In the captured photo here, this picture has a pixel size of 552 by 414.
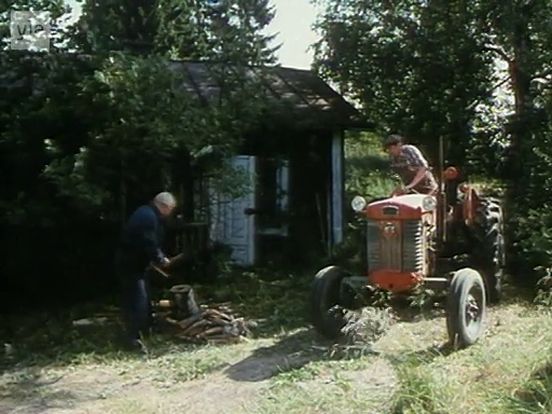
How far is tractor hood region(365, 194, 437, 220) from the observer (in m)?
7.88

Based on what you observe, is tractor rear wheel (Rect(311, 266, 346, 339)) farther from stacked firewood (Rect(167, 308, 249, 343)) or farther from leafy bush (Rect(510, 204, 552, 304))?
leafy bush (Rect(510, 204, 552, 304))

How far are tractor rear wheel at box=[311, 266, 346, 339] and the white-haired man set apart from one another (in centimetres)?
171

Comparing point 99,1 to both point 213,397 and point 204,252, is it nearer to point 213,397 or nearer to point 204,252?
point 204,252

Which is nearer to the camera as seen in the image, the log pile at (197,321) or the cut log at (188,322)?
the log pile at (197,321)

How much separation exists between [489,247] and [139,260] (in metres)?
4.01

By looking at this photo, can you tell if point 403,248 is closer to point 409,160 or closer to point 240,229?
point 409,160

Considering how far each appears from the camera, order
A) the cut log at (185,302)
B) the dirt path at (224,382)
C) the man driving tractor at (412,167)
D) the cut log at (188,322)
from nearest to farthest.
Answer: the dirt path at (224,382), the man driving tractor at (412,167), the cut log at (188,322), the cut log at (185,302)

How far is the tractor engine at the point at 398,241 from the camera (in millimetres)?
7891

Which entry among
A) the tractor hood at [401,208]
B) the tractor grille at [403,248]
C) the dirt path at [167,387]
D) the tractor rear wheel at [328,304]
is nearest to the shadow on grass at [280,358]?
the dirt path at [167,387]

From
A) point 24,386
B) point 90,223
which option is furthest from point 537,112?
point 24,386

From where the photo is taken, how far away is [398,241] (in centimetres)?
791

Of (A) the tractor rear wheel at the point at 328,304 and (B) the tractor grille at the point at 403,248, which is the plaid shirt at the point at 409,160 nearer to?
(B) the tractor grille at the point at 403,248

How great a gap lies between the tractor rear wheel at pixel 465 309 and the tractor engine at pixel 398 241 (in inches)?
19.1

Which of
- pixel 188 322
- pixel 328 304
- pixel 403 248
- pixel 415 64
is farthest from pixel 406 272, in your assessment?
pixel 415 64
